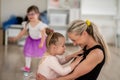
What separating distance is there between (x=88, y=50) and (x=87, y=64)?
11 cm

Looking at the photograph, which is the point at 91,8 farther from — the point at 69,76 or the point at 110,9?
the point at 69,76

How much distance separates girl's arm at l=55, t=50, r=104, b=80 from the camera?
1548 millimetres

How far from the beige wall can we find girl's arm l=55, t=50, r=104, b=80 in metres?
6.04

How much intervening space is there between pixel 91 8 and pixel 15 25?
85.1 inches

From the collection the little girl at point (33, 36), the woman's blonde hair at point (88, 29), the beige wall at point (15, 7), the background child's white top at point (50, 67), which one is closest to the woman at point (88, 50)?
the woman's blonde hair at point (88, 29)

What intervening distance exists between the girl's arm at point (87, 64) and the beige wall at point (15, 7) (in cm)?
604

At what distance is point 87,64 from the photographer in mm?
Answer: 1550

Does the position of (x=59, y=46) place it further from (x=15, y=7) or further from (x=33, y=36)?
(x=15, y=7)

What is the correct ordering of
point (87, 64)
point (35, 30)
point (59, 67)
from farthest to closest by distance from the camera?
point (35, 30) < point (59, 67) < point (87, 64)

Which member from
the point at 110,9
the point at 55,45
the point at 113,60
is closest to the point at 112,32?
the point at 110,9

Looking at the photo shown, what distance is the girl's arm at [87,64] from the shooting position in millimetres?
1548

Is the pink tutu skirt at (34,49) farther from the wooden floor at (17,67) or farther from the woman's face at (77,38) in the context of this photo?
the woman's face at (77,38)

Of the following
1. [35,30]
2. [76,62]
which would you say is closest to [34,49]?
[35,30]

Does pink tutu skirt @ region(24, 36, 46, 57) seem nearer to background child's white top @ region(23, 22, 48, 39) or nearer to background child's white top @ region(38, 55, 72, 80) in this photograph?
background child's white top @ region(23, 22, 48, 39)
